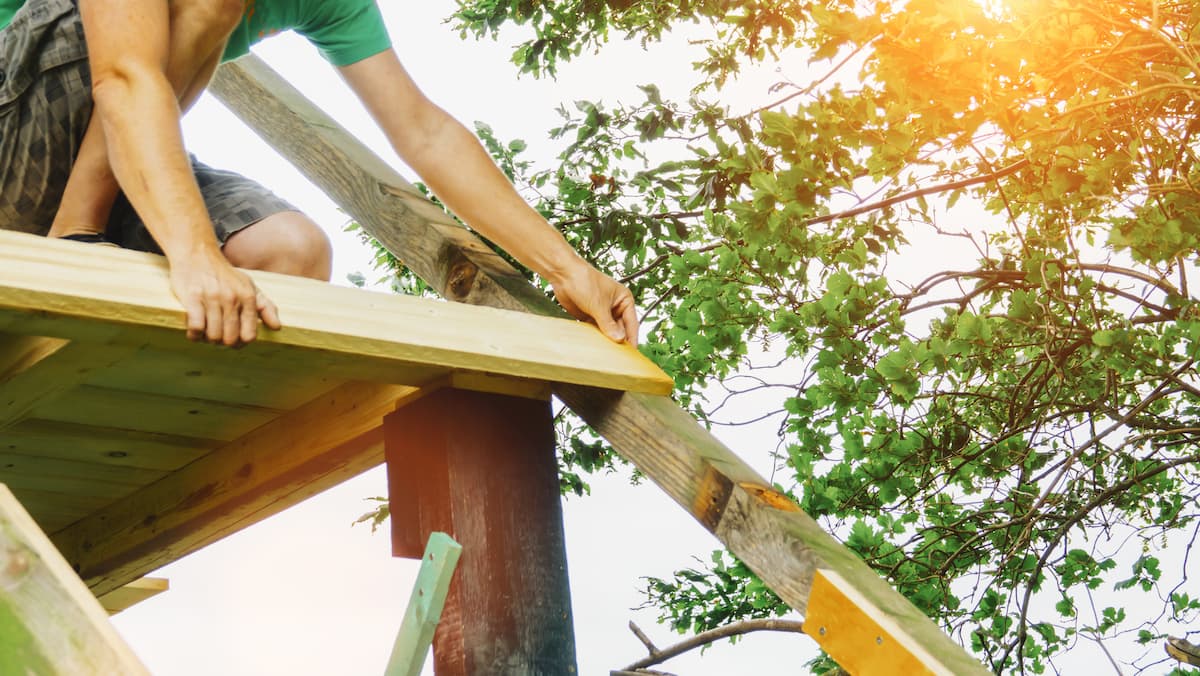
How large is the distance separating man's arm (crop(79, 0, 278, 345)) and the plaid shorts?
26cm

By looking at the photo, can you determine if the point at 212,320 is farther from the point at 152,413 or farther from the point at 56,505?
the point at 56,505

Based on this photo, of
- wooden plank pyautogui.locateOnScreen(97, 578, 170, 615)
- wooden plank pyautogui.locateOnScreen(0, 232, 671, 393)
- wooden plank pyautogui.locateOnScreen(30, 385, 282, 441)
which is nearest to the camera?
wooden plank pyautogui.locateOnScreen(0, 232, 671, 393)

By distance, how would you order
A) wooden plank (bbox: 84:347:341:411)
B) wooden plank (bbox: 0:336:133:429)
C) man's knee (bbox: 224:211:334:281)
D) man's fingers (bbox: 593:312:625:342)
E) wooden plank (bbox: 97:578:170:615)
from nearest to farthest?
wooden plank (bbox: 0:336:133:429)
wooden plank (bbox: 84:347:341:411)
man's knee (bbox: 224:211:334:281)
man's fingers (bbox: 593:312:625:342)
wooden plank (bbox: 97:578:170:615)

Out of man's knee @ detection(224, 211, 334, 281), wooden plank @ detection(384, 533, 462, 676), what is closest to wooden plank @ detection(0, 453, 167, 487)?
man's knee @ detection(224, 211, 334, 281)

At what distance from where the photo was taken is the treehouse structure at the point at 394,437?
143 centimetres

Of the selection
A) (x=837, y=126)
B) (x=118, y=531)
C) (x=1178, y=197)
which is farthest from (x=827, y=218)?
(x=118, y=531)

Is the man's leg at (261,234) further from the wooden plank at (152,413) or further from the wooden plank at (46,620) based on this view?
the wooden plank at (46,620)

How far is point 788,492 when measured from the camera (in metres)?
3.68

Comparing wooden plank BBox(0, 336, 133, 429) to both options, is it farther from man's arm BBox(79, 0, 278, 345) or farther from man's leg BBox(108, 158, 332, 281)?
man's leg BBox(108, 158, 332, 281)

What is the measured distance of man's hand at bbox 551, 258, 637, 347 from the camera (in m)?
2.05

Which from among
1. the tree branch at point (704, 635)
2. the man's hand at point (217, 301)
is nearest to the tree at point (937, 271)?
the tree branch at point (704, 635)

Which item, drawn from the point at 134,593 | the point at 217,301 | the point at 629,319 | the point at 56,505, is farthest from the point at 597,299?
the point at 134,593

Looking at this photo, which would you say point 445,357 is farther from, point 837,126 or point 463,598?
point 837,126

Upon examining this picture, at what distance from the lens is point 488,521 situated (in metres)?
1.80
